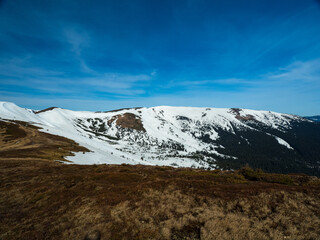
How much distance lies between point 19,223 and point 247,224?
738 inches

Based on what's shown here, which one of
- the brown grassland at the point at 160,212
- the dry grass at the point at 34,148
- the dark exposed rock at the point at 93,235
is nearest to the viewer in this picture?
the dark exposed rock at the point at 93,235

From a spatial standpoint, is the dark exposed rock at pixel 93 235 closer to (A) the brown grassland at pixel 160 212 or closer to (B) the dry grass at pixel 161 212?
(A) the brown grassland at pixel 160 212

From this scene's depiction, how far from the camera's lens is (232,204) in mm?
13930

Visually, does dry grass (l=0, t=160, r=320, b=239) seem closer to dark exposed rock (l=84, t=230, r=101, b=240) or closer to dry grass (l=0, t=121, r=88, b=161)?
dark exposed rock (l=84, t=230, r=101, b=240)

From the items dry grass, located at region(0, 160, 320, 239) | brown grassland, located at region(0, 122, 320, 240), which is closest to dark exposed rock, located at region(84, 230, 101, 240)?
brown grassland, located at region(0, 122, 320, 240)

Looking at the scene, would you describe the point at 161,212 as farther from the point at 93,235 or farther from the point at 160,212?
the point at 93,235

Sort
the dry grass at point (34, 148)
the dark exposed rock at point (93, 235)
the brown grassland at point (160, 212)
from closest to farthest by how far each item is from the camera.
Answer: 1. the dark exposed rock at point (93, 235)
2. the brown grassland at point (160, 212)
3. the dry grass at point (34, 148)

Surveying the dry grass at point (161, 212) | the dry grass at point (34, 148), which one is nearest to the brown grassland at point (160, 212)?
the dry grass at point (161, 212)

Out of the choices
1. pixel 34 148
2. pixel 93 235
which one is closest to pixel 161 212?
pixel 93 235

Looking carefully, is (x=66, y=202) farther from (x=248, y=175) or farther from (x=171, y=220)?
(x=248, y=175)

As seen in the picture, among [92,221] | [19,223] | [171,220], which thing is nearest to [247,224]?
[171,220]

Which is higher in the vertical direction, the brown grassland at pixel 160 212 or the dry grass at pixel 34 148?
the brown grassland at pixel 160 212

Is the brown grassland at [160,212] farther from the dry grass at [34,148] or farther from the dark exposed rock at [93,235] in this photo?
the dry grass at [34,148]

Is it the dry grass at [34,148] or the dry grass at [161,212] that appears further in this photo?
the dry grass at [34,148]
